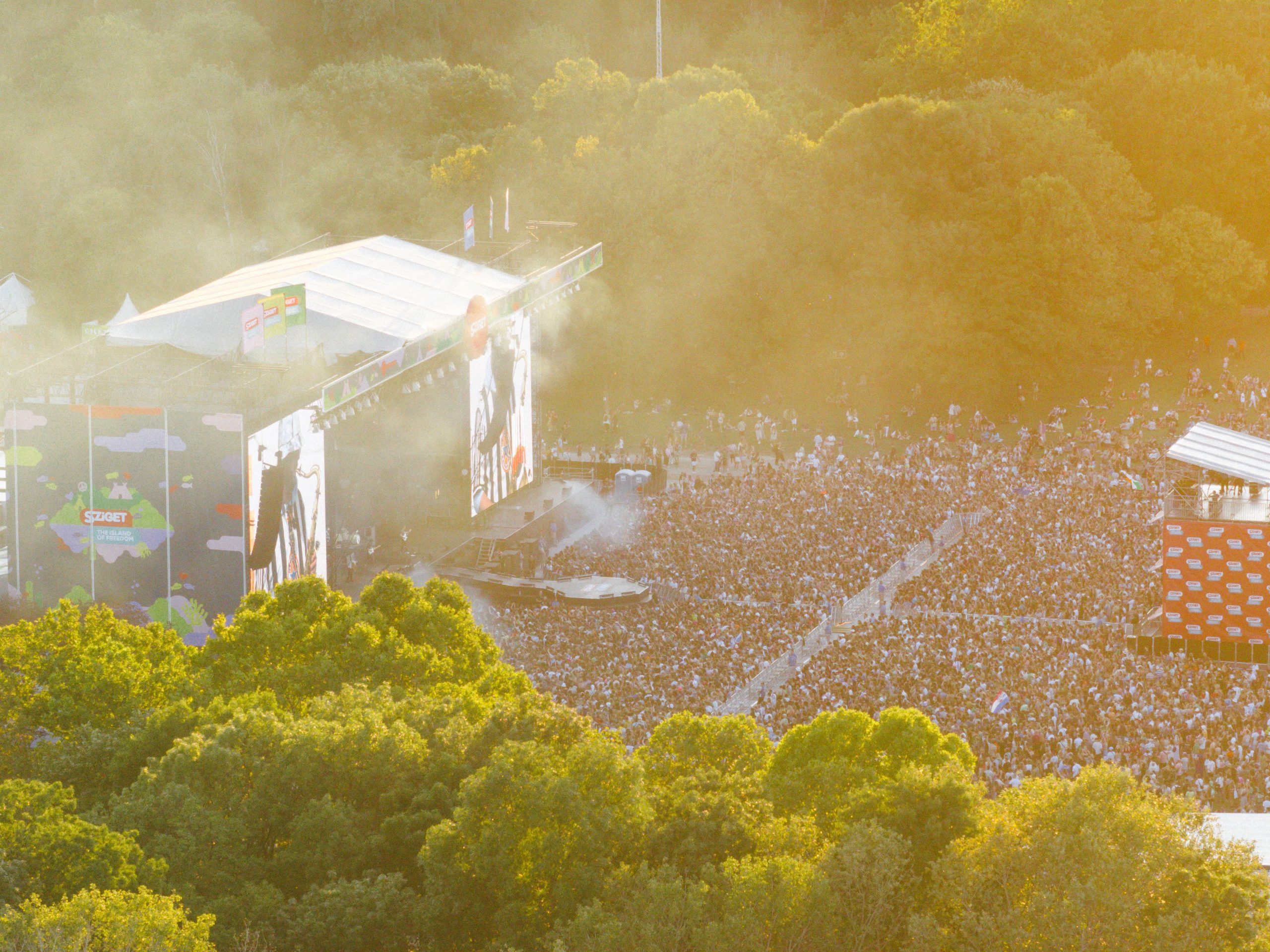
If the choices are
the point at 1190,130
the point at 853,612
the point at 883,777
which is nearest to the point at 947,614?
the point at 853,612

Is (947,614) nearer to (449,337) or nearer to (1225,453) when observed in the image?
(1225,453)

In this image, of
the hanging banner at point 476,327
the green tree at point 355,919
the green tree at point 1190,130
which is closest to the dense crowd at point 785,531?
the hanging banner at point 476,327

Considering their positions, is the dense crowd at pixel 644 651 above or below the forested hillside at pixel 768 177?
below

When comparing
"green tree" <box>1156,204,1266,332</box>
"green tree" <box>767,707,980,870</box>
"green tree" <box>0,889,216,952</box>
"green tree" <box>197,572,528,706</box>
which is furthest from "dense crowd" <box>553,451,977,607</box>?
"green tree" <box>0,889,216,952</box>

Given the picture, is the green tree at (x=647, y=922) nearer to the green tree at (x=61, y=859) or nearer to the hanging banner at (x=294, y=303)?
the green tree at (x=61, y=859)

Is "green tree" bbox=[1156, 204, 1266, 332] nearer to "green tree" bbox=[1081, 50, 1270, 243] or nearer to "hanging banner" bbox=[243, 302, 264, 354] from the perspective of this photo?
"green tree" bbox=[1081, 50, 1270, 243]

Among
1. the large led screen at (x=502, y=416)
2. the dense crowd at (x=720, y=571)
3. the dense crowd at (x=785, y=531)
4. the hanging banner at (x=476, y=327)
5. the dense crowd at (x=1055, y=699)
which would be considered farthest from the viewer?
the large led screen at (x=502, y=416)

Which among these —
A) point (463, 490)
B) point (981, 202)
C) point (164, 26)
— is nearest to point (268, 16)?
point (164, 26)

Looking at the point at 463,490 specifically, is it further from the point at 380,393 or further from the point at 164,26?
the point at 164,26
